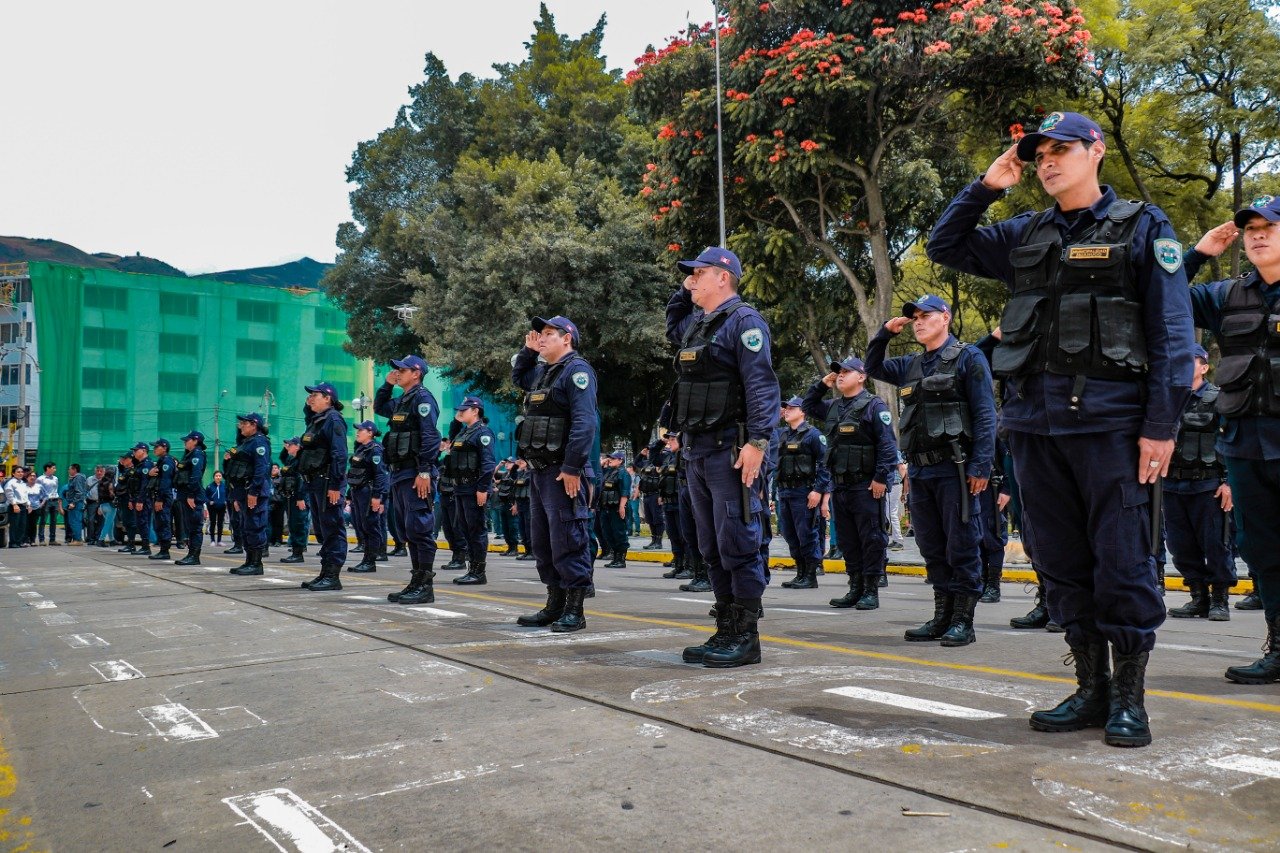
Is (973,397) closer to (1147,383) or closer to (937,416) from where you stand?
(937,416)

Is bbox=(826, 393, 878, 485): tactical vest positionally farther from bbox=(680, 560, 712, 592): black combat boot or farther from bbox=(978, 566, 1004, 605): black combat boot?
bbox=(680, 560, 712, 592): black combat boot

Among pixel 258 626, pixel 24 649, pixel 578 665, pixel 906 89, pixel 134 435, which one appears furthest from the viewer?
pixel 134 435

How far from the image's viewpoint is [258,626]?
7.64m

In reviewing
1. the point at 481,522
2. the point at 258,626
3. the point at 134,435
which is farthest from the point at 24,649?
the point at 134,435

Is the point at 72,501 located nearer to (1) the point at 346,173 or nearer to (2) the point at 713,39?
(1) the point at 346,173

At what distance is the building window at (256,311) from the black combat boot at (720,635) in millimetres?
64395

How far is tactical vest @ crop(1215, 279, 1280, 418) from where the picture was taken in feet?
17.4

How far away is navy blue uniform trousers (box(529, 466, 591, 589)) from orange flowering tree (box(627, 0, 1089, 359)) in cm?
1236

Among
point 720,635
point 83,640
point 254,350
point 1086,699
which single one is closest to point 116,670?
point 83,640

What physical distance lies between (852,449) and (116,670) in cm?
590

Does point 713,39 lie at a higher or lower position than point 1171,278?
higher

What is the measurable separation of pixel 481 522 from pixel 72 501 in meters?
20.3

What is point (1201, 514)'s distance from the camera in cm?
832

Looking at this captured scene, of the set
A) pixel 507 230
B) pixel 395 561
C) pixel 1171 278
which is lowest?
pixel 395 561
